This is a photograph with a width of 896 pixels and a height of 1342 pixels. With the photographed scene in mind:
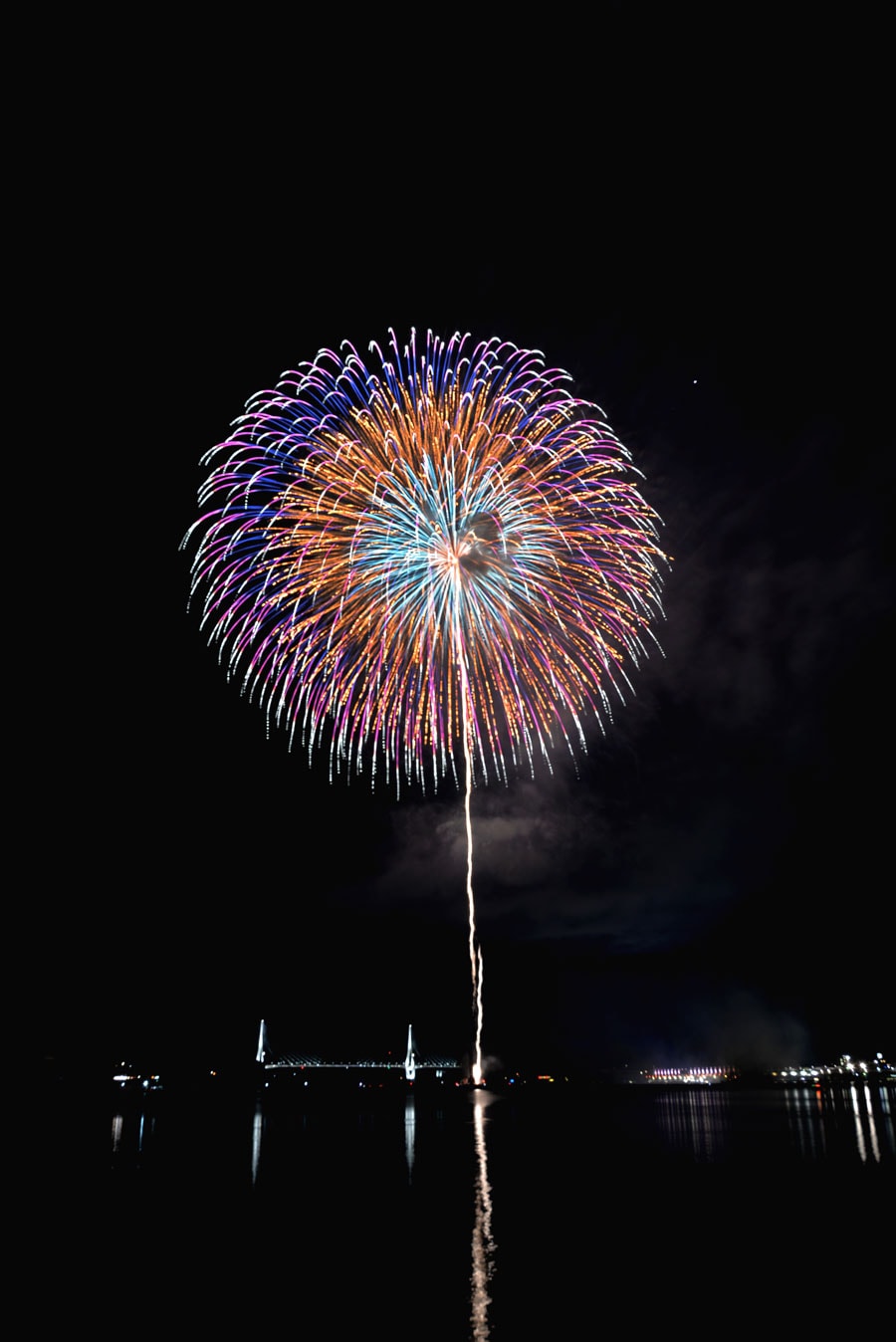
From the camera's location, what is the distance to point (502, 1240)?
653 inches

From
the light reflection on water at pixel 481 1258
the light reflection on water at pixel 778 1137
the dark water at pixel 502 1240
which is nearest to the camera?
the light reflection on water at pixel 481 1258

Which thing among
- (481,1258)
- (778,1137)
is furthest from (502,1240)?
(778,1137)

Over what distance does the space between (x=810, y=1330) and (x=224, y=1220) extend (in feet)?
43.7

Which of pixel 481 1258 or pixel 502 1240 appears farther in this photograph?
pixel 502 1240

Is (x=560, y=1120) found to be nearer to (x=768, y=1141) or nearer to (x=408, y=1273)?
(x=768, y=1141)

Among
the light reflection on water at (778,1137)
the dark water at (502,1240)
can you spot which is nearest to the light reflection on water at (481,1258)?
the dark water at (502,1240)

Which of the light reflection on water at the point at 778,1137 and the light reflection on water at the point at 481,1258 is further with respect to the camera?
the light reflection on water at the point at 778,1137

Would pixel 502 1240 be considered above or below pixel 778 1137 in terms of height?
above

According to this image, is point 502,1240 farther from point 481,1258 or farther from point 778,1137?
point 778,1137

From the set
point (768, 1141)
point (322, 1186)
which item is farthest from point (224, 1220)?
point (768, 1141)

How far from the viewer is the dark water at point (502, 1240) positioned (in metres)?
12.0

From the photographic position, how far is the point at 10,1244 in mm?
16766

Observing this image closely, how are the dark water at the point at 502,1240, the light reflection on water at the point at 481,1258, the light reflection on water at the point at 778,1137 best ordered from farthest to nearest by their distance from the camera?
the light reflection on water at the point at 778,1137
the dark water at the point at 502,1240
the light reflection on water at the point at 481,1258

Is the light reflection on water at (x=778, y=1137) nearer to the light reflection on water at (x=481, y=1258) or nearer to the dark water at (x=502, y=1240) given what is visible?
the dark water at (x=502, y=1240)
